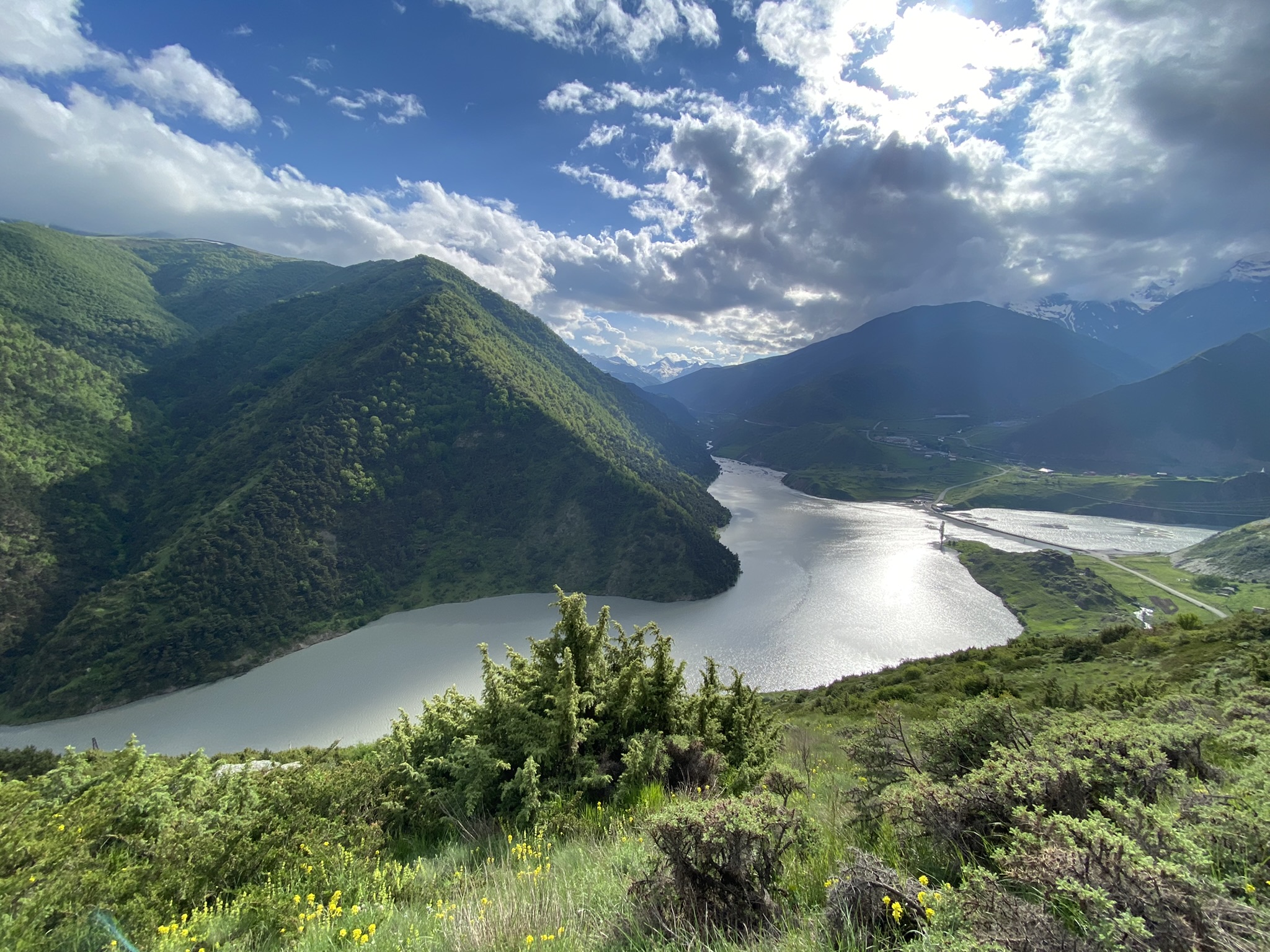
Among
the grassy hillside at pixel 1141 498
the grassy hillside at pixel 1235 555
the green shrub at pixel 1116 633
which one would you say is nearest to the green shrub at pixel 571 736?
the green shrub at pixel 1116 633

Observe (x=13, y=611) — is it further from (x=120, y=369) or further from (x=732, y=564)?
(x=732, y=564)

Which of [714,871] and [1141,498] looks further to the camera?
[1141,498]

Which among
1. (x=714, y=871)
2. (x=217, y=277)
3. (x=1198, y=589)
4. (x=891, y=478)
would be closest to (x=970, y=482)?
(x=891, y=478)

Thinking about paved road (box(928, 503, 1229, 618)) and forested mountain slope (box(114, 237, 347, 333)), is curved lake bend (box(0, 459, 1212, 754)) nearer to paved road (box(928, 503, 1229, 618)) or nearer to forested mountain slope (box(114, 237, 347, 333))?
paved road (box(928, 503, 1229, 618))

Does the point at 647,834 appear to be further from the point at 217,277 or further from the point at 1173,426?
the point at 1173,426

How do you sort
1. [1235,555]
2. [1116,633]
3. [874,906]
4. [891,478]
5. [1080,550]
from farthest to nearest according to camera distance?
[891,478]
[1080,550]
[1235,555]
[1116,633]
[874,906]

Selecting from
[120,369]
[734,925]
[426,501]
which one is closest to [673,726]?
[734,925]

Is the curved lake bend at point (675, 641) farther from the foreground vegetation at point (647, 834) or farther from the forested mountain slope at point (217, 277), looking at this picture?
the forested mountain slope at point (217, 277)
